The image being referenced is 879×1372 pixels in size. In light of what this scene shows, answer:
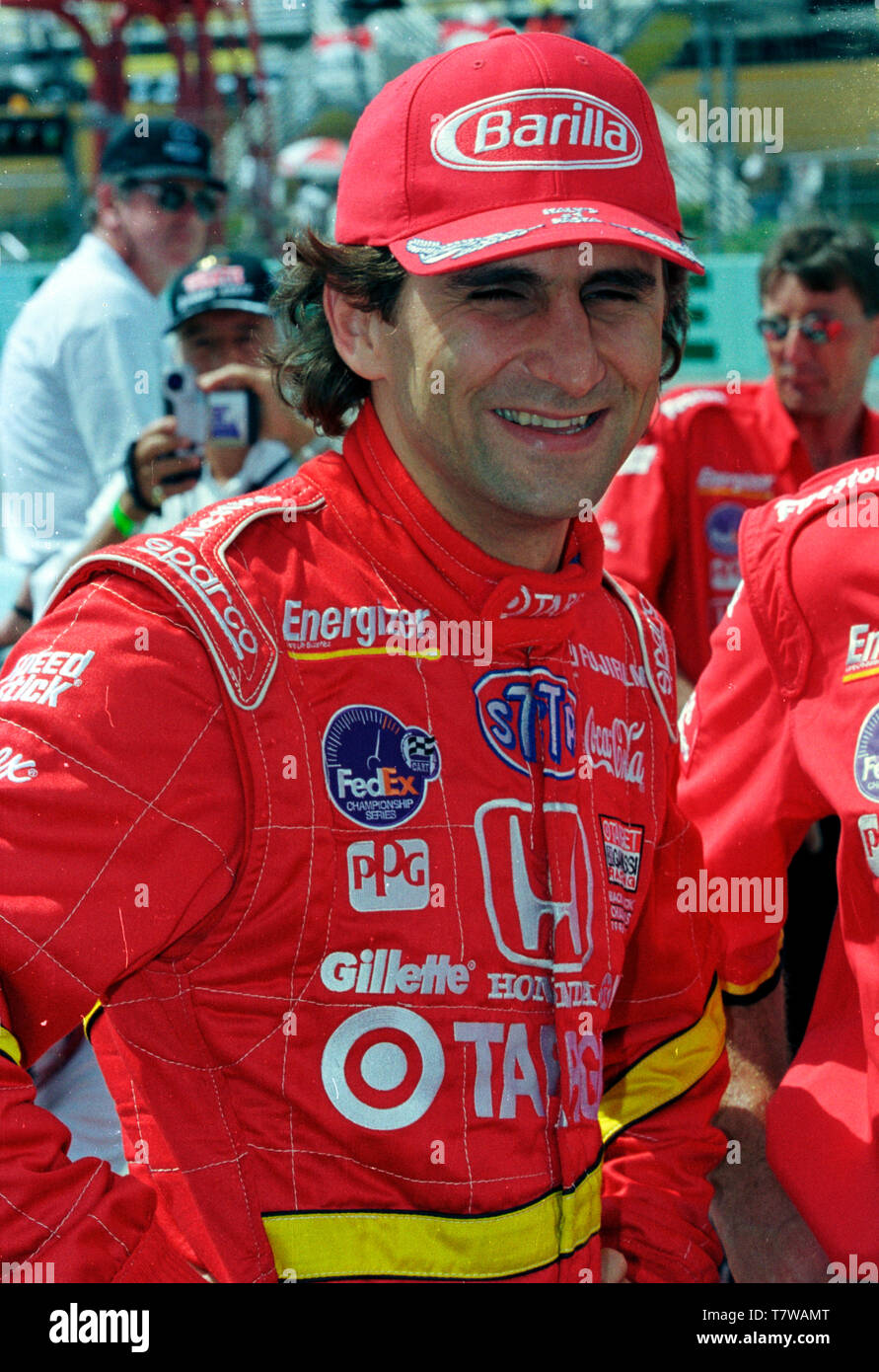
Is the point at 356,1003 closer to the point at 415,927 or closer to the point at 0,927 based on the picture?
the point at 415,927

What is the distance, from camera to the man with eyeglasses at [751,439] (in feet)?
11.1

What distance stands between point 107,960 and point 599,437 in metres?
0.72

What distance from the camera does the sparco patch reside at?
170 cm

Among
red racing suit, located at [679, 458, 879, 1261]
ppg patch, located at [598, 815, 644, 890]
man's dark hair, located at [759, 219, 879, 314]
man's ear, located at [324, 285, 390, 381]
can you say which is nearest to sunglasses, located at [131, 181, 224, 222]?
man's dark hair, located at [759, 219, 879, 314]

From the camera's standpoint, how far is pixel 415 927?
1.48 m

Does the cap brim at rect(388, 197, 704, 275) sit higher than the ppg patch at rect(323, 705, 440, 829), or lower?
higher

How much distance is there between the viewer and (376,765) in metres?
1.49

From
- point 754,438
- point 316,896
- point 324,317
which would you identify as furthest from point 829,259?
point 316,896

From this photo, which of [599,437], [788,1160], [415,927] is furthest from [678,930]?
[599,437]

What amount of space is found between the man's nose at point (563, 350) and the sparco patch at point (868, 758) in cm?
50

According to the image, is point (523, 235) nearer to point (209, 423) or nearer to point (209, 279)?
point (209, 423)

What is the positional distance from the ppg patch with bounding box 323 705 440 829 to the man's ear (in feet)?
1.33

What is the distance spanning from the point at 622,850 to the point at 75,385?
1.47m

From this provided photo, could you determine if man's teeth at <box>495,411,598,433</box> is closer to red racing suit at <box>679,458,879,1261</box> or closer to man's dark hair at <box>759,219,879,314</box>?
red racing suit at <box>679,458,879,1261</box>
